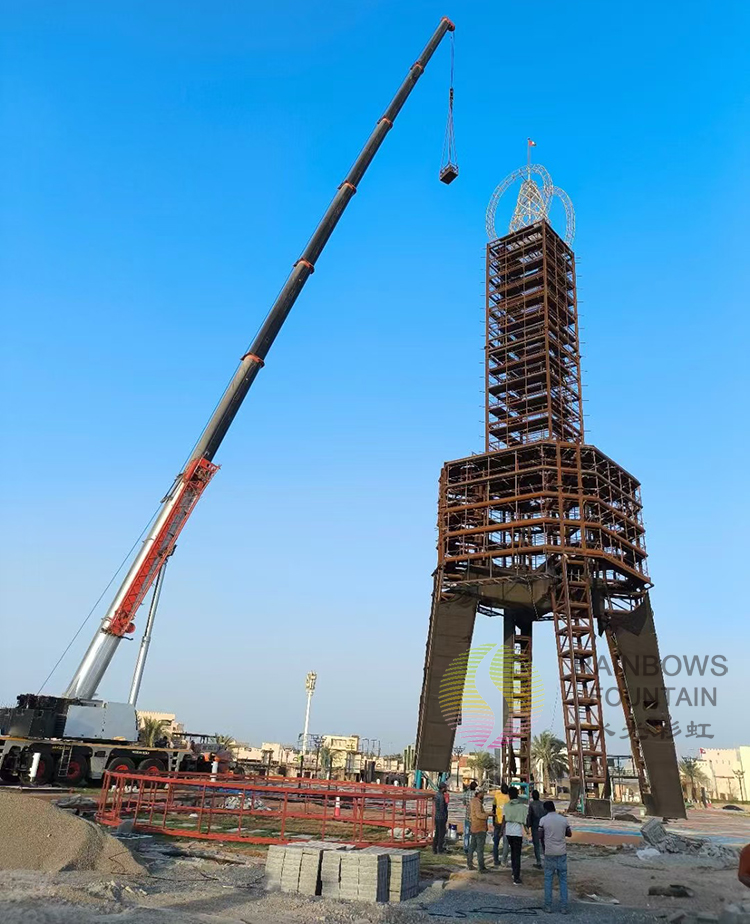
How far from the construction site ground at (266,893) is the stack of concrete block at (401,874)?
213 millimetres

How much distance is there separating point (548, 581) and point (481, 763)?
45.9 meters

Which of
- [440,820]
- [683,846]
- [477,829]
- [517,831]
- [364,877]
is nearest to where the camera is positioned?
[364,877]

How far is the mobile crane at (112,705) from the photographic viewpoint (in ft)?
91.2

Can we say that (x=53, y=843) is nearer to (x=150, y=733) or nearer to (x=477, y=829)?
(x=477, y=829)

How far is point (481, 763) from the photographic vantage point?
8194 centimetres

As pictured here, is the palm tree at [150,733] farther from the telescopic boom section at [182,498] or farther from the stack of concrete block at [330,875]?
the stack of concrete block at [330,875]

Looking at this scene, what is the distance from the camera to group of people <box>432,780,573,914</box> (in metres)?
12.2

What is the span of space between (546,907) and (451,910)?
170 cm

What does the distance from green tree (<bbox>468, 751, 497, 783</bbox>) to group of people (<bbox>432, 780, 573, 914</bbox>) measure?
2581 inches

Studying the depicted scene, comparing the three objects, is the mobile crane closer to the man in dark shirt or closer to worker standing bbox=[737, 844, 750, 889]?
the man in dark shirt

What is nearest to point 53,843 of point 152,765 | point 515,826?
point 515,826

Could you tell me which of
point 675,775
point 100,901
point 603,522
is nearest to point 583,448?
point 603,522

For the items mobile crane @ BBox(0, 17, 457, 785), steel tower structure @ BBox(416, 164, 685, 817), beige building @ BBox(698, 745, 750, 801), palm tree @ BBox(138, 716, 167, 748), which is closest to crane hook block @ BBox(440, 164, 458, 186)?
steel tower structure @ BBox(416, 164, 685, 817)

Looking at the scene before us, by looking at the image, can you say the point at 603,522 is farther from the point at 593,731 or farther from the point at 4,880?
the point at 4,880
